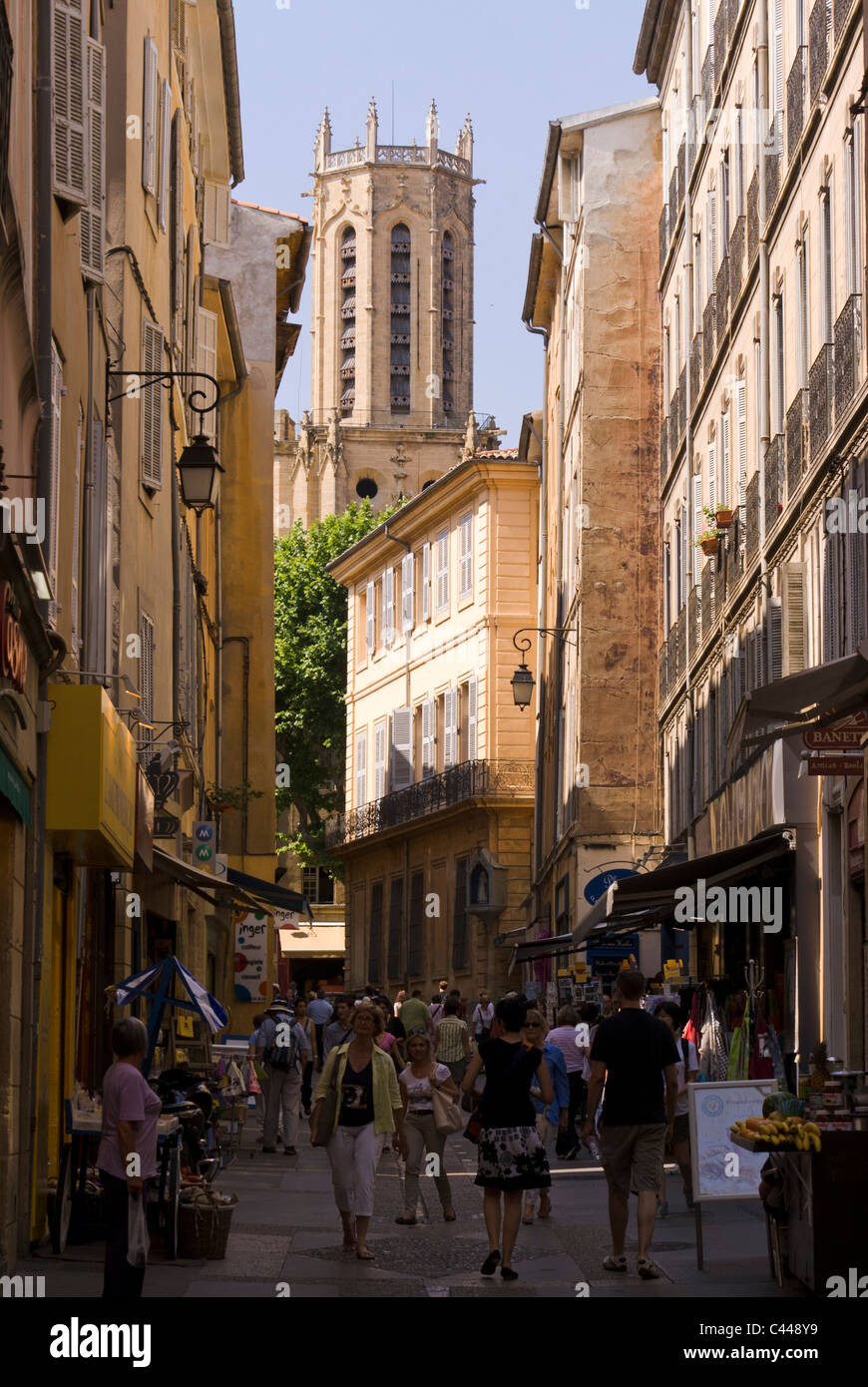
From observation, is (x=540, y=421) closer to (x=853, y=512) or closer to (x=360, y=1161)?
(x=853, y=512)

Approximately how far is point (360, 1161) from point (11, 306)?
18.9 ft

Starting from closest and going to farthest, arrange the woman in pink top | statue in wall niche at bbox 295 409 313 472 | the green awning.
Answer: the woman in pink top, the green awning, statue in wall niche at bbox 295 409 313 472

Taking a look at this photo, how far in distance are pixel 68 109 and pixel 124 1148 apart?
25.8ft

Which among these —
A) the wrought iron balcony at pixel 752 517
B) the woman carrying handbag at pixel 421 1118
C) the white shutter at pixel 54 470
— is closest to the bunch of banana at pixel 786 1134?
the woman carrying handbag at pixel 421 1118

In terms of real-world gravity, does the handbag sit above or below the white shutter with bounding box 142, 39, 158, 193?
below

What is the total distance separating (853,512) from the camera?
1756 centimetres

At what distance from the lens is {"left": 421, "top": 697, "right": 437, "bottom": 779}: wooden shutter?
5591cm

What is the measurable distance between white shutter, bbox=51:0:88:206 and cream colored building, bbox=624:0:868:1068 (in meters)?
5.95

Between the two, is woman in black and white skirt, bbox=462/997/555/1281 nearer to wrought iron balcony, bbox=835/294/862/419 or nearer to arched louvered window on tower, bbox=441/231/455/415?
wrought iron balcony, bbox=835/294/862/419

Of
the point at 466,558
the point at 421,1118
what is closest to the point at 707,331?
the point at 421,1118

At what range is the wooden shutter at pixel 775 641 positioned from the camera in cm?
2177

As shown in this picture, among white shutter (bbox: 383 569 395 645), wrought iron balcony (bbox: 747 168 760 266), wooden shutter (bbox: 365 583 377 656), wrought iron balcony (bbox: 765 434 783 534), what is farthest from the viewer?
wooden shutter (bbox: 365 583 377 656)

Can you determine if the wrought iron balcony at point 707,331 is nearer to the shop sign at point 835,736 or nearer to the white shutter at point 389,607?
the shop sign at point 835,736

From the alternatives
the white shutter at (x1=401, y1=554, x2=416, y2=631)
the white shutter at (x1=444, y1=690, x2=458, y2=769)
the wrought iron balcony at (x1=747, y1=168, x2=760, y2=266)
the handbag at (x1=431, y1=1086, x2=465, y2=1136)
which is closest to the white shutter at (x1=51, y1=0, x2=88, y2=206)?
the handbag at (x1=431, y1=1086, x2=465, y2=1136)
